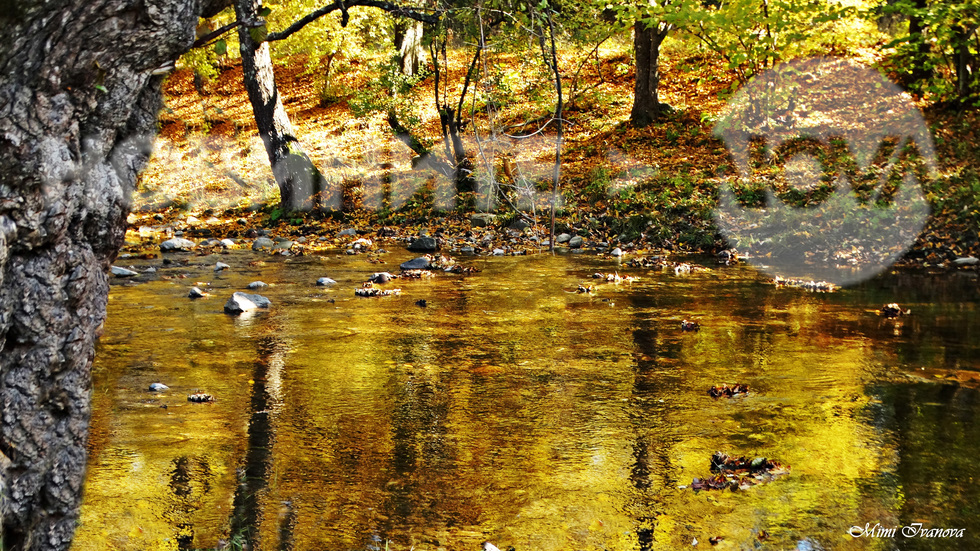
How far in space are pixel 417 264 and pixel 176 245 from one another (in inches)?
180

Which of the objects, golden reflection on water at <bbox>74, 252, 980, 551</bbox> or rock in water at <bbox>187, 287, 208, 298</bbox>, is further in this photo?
rock in water at <bbox>187, 287, 208, 298</bbox>

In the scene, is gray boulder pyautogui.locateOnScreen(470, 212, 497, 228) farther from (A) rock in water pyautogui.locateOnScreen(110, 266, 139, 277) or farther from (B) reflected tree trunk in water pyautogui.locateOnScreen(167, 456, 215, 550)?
(B) reflected tree trunk in water pyautogui.locateOnScreen(167, 456, 215, 550)

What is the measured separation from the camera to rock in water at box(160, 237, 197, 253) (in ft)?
43.5

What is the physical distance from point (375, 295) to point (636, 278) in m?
3.53

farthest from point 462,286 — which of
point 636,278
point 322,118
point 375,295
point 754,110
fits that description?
point 322,118

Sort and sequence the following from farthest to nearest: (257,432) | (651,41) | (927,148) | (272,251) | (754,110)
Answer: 1. (651,41)
2. (754,110)
3. (927,148)
4. (272,251)
5. (257,432)

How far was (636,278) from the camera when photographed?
35.3 feet

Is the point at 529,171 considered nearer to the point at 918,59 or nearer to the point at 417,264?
the point at 417,264

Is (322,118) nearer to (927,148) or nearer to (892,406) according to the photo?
(927,148)

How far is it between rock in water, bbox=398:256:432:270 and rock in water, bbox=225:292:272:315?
9.11 ft

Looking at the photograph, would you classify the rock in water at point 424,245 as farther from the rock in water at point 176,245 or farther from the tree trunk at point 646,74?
the tree trunk at point 646,74

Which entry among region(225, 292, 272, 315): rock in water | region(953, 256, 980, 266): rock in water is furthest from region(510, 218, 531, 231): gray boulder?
region(953, 256, 980, 266): rock in water

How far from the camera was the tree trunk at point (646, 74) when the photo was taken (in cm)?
1806

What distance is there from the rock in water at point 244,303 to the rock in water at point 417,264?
109 inches
